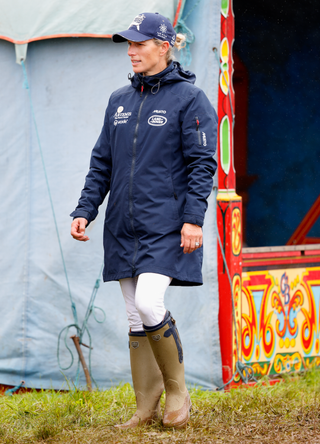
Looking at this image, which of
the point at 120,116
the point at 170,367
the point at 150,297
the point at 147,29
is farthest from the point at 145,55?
the point at 170,367

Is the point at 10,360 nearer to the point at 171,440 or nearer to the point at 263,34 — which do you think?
the point at 171,440

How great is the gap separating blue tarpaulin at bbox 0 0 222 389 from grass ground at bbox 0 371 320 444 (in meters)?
0.39

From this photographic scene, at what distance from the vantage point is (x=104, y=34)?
4.19 metres

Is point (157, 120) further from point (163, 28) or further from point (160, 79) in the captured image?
point (163, 28)

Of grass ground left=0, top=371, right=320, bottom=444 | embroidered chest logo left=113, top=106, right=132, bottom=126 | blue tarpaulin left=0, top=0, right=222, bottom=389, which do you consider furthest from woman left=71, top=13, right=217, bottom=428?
blue tarpaulin left=0, top=0, right=222, bottom=389

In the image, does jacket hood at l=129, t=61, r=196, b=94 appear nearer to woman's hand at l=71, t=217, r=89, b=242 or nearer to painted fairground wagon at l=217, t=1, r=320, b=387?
woman's hand at l=71, t=217, r=89, b=242

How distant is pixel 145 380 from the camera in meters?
3.04

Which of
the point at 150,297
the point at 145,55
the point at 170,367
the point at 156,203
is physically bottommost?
the point at 170,367

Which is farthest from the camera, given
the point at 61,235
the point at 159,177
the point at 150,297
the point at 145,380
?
the point at 61,235

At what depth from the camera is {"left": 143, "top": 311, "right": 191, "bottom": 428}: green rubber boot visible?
9.48ft

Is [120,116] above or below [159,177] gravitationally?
above

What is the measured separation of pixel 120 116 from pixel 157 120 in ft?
0.66

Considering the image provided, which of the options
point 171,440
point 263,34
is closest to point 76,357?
point 171,440

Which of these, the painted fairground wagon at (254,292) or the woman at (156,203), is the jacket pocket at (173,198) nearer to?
the woman at (156,203)
